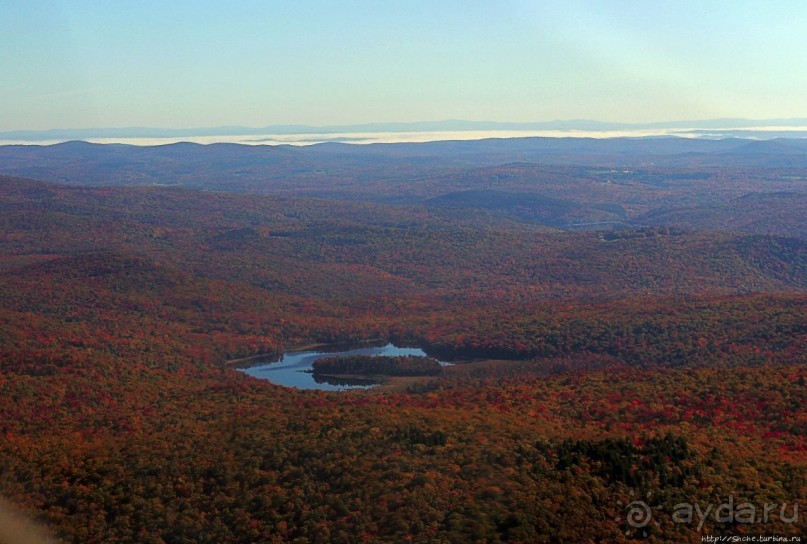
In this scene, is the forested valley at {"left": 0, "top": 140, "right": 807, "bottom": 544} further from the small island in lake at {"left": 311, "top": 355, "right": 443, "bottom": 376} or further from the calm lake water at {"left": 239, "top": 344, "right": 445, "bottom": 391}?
the calm lake water at {"left": 239, "top": 344, "right": 445, "bottom": 391}

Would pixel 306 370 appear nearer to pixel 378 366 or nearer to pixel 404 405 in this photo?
pixel 378 366

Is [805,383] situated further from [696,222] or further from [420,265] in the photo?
[696,222]

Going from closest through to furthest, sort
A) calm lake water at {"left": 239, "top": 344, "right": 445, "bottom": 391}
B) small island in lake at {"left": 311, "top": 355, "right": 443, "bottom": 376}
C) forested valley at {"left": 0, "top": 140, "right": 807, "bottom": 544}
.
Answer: forested valley at {"left": 0, "top": 140, "right": 807, "bottom": 544} < calm lake water at {"left": 239, "top": 344, "right": 445, "bottom": 391} < small island in lake at {"left": 311, "top": 355, "right": 443, "bottom": 376}

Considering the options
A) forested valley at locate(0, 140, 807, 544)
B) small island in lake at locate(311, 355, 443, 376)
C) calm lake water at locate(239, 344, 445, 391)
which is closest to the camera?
forested valley at locate(0, 140, 807, 544)

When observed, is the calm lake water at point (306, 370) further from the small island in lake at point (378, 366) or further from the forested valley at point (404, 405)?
the forested valley at point (404, 405)

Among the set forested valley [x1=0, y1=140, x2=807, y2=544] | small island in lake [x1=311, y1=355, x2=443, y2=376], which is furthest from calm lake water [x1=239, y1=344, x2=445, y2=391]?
forested valley [x1=0, y1=140, x2=807, y2=544]

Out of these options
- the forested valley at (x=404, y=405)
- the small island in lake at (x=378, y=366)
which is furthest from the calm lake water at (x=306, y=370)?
the forested valley at (x=404, y=405)
